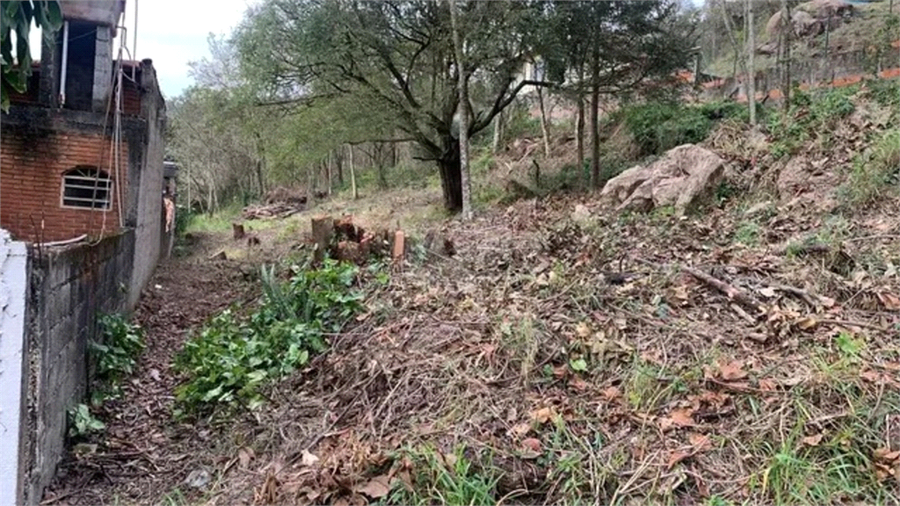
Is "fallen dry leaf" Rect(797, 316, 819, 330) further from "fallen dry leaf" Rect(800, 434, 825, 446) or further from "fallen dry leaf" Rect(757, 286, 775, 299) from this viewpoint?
"fallen dry leaf" Rect(800, 434, 825, 446)

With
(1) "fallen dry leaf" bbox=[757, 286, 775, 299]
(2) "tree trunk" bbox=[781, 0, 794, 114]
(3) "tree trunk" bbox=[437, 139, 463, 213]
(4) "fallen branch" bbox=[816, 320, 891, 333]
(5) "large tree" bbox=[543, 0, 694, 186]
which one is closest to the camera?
(4) "fallen branch" bbox=[816, 320, 891, 333]

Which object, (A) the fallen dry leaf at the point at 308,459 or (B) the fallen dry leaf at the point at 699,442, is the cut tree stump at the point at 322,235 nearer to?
(A) the fallen dry leaf at the point at 308,459

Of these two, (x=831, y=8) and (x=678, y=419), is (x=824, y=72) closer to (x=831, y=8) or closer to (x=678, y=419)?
(x=831, y=8)

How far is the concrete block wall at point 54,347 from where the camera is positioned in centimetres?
236

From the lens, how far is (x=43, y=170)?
7.17m

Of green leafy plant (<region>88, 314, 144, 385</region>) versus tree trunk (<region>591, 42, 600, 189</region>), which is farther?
tree trunk (<region>591, 42, 600, 189</region>)

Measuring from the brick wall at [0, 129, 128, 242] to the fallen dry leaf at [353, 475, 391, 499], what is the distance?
20.4 ft

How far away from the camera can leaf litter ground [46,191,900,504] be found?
7.43ft

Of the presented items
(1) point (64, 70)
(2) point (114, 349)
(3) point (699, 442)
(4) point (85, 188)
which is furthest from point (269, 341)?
(1) point (64, 70)

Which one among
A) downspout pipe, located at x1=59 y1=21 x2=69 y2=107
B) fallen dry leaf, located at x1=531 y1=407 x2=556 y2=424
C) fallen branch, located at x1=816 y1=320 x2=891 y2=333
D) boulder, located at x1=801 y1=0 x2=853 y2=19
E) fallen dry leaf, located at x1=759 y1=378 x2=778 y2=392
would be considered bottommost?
fallen dry leaf, located at x1=531 y1=407 x2=556 y2=424

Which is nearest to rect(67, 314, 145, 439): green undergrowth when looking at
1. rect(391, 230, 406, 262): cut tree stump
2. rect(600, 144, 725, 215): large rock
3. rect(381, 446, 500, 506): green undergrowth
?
rect(381, 446, 500, 506): green undergrowth

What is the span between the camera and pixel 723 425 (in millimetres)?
2443

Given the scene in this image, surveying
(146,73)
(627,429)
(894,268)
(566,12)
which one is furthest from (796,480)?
(566,12)

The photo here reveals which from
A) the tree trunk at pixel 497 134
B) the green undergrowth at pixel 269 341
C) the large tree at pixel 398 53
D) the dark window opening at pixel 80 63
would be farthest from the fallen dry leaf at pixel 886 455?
the tree trunk at pixel 497 134
